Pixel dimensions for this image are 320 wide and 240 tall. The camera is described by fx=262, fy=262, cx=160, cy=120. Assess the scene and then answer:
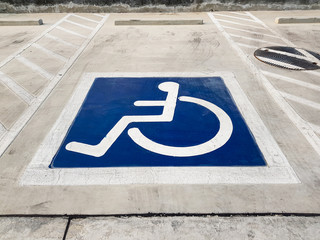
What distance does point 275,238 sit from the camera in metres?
2.42

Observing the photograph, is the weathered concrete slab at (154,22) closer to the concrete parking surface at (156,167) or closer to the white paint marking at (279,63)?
the concrete parking surface at (156,167)

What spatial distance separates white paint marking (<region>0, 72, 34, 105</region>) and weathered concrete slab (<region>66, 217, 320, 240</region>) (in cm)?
300

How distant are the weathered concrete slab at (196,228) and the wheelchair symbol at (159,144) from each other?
3.29 feet

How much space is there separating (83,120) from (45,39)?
4.83 metres

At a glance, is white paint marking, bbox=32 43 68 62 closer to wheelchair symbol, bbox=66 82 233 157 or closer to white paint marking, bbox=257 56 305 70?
wheelchair symbol, bbox=66 82 233 157

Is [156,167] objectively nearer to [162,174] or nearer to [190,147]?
[162,174]

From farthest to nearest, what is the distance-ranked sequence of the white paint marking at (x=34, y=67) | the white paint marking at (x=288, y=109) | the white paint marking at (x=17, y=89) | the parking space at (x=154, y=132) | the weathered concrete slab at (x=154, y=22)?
the weathered concrete slab at (x=154, y=22) < the white paint marking at (x=34, y=67) < the white paint marking at (x=17, y=89) < the white paint marking at (x=288, y=109) < the parking space at (x=154, y=132)

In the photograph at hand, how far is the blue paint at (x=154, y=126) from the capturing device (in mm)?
3326

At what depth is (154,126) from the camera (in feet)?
12.9

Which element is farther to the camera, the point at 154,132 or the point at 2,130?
the point at 2,130

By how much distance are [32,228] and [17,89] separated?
3.36 m

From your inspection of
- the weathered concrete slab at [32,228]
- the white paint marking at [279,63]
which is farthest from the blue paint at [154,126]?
the white paint marking at [279,63]

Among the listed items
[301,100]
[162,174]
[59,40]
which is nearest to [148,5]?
[59,40]

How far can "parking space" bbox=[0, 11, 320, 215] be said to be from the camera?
9.40ft
